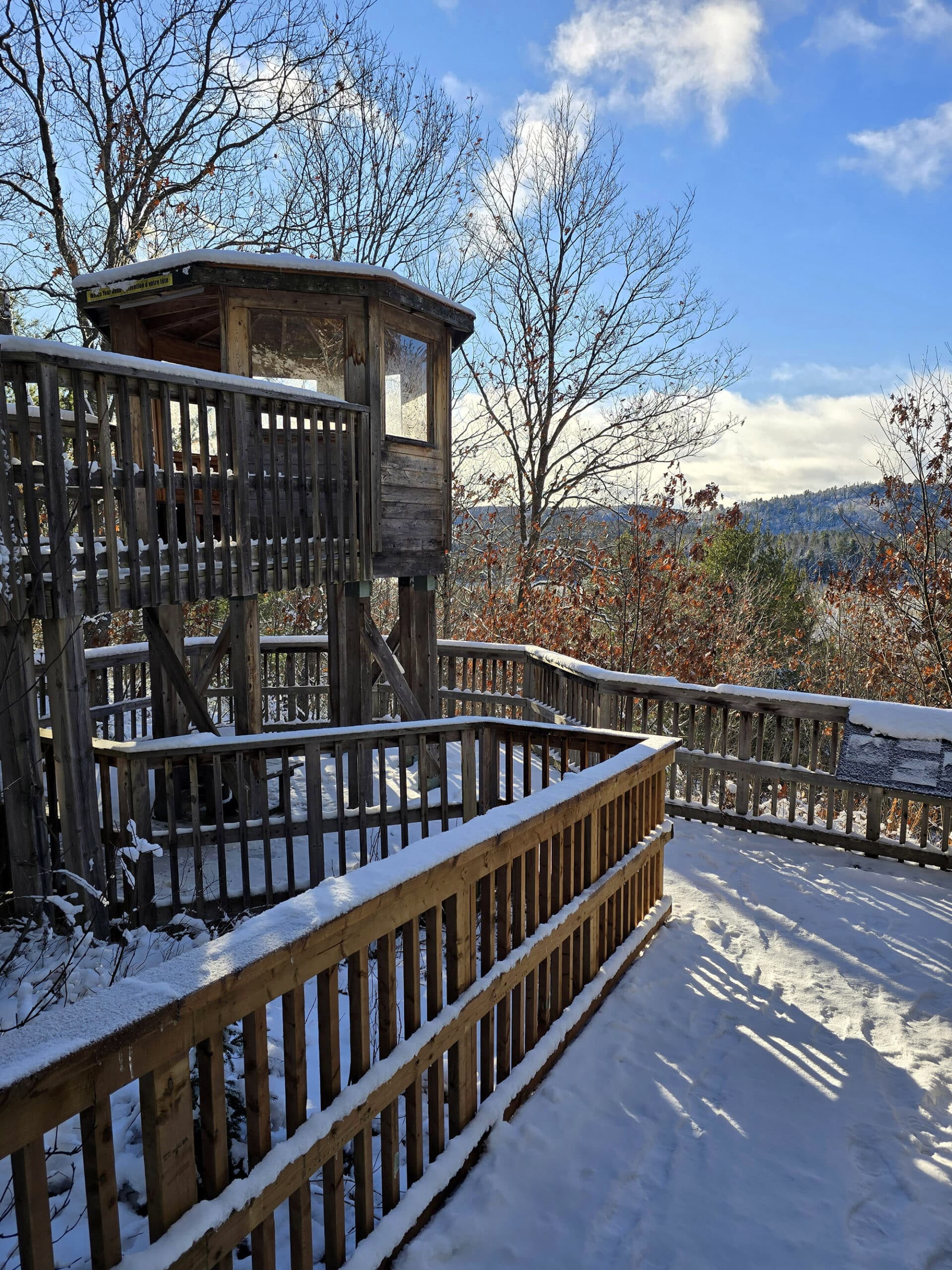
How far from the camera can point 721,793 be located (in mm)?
6543

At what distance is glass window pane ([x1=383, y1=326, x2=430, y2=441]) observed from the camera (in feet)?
22.2

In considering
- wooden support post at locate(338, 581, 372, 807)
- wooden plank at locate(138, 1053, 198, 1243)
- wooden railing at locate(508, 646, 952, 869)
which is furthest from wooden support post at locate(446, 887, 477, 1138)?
wooden support post at locate(338, 581, 372, 807)

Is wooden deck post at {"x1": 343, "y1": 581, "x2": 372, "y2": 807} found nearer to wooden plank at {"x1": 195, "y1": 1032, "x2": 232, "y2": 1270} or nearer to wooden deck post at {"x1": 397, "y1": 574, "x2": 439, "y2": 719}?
wooden deck post at {"x1": 397, "y1": 574, "x2": 439, "y2": 719}

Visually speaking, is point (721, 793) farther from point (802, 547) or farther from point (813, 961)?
point (802, 547)

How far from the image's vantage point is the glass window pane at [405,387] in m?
6.76

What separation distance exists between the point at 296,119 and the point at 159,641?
48.4 ft

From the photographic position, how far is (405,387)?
7.01m

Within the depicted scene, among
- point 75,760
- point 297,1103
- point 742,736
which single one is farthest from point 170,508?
point 742,736

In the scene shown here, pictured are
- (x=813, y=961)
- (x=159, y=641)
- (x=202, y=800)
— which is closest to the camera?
(x=813, y=961)

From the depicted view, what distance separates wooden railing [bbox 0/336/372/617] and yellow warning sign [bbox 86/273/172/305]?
98 cm

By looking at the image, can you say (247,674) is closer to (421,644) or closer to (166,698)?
(166,698)

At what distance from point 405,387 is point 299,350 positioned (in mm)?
972

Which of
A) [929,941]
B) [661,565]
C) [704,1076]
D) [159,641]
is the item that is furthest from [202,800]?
[661,565]

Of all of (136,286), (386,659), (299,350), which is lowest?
(386,659)
